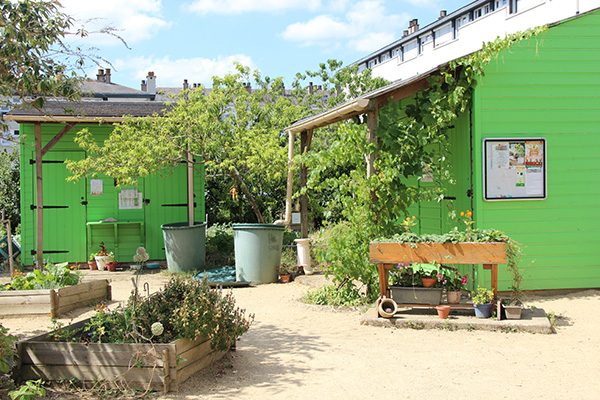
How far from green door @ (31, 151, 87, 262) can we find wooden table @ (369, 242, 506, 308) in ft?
24.8

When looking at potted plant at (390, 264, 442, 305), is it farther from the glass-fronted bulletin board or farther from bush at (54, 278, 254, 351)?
bush at (54, 278, 254, 351)

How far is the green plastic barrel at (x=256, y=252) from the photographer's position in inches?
361

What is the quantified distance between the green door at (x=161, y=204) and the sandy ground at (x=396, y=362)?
4.87 meters

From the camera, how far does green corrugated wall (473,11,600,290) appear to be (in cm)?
699

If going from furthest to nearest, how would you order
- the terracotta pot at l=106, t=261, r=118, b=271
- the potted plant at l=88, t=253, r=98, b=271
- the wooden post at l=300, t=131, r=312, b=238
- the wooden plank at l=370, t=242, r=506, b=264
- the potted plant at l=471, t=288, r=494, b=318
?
1. the potted plant at l=88, t=253, r=98, b=271
2. the terracotta pot at l=106, t=261, r=118, b=271
3. the wooden post at l=300, t=131, r=312, b=238
4. the potted plant at l=471, t=288, r=494, b=318
5. the wooden plank at l=370, t=242, r=506, b=264

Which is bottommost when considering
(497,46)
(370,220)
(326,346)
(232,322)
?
(326,346)

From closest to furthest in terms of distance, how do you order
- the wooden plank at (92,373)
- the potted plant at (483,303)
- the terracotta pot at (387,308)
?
the wooden plank at (92,373) → the potted plant at (483,303) → the terracotta pot at (387,308)

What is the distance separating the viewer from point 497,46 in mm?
6664

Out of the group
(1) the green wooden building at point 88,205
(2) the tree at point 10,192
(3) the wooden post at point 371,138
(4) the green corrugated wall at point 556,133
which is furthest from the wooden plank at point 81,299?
(2) the tree at point 10,192

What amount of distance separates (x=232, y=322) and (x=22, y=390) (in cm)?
162

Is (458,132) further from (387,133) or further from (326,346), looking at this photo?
(326,346)

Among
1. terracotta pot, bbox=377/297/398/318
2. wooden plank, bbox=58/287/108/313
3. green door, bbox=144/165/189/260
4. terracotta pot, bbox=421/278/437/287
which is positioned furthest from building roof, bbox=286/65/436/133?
green door, bbox=144/165/189/260

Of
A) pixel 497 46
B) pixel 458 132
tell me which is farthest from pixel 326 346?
pixel 497 46

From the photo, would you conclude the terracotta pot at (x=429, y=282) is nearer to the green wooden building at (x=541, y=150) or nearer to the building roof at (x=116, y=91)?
the green wooden building at (x=541, y=150)
